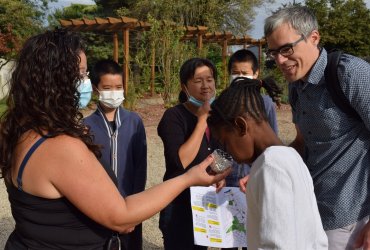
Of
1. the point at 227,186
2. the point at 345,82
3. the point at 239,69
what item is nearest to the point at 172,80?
the point at 239,69

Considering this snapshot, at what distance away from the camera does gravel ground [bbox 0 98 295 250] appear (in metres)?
4.70

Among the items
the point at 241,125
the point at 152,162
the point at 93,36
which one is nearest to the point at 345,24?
the point at 93,36

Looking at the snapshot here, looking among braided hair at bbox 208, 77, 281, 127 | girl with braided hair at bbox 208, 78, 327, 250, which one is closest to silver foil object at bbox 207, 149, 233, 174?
braided hair at bbox 208, 77, 281, 127

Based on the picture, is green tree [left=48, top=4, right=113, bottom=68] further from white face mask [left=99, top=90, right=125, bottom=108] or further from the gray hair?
the gray hair

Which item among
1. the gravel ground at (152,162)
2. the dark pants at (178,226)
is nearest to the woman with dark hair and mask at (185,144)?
the dark pants at (178,226)

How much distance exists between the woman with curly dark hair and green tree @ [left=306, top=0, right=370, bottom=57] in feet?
64.4

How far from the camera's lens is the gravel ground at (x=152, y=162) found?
15.4 feet

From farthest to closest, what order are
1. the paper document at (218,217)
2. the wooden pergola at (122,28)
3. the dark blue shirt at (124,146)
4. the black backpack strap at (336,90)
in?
the wooden pergola at (122,28) → the dark blue shirt at (124,146) → the paper document at (218,217) → the black backpack strap at (336,90)

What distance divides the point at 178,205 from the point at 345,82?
4.71 ft

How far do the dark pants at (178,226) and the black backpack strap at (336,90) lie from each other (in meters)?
1.33

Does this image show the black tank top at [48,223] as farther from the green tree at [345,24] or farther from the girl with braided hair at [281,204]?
the green tree at [345,24]

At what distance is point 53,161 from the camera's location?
5.08 feet

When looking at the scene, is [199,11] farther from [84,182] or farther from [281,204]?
[281,204]

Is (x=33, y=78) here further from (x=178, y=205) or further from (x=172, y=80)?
(x=172, y=80)
